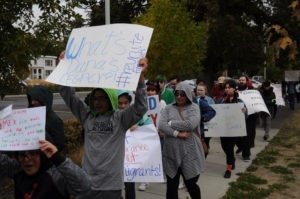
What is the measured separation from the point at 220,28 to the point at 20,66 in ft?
55.0

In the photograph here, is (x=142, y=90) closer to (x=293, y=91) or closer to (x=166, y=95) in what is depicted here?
(x=166, y=95)

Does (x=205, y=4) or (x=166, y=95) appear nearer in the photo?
(x=166, y=95)

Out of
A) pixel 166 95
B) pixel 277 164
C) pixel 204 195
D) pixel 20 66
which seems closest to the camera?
pixel 20 66

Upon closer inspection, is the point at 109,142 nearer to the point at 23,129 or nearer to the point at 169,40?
the point at 23,129

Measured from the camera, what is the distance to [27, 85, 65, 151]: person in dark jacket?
3.85 metres

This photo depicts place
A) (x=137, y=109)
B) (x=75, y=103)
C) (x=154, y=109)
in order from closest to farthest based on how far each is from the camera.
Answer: (x=137, y=109)
(x=75, y=103)
(x=154, y=109)

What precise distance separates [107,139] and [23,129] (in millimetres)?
1251

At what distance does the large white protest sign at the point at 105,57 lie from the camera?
3598 millimetres

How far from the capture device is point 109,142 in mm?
3760

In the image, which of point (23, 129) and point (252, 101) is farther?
point (252, 101)

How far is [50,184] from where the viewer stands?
104 inches

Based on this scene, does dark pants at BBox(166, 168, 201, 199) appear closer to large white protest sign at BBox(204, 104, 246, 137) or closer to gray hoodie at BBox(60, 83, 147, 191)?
gray hoodie at BBox(60, 83, 147, 191)

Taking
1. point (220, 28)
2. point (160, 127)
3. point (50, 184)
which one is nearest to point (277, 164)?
point (160, 127)

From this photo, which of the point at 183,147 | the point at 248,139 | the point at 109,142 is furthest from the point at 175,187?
the point at 248,139
